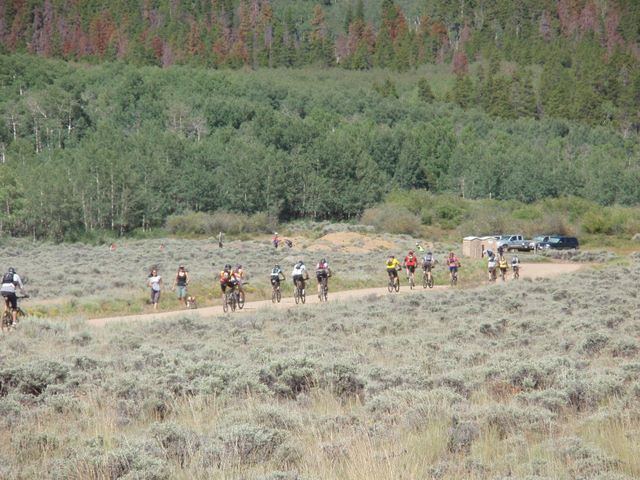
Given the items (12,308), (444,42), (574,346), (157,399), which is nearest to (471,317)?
(574,346)

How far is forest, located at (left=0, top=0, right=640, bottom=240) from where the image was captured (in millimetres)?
92438

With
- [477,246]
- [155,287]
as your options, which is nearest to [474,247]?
[477,246]

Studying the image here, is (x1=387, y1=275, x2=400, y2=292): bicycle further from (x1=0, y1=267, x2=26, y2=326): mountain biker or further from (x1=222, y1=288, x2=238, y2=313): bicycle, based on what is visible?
(x1=0, y1=267, x2=26, y2=326): mountain biker

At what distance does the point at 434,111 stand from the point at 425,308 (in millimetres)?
119437

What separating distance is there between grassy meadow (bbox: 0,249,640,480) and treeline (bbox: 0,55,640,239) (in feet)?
224

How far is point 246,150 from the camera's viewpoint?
326 feet

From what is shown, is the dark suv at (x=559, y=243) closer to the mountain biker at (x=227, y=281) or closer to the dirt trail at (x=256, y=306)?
the dirt trail at (x=256, y=306)

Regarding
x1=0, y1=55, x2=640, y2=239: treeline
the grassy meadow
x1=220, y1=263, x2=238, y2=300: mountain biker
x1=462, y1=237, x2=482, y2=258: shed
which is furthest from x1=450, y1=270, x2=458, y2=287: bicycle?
x1=0, y1=55, x2=640, y2=239: treeline

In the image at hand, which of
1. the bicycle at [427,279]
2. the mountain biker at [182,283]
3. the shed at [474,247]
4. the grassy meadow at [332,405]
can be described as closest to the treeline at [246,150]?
the shed at [474,247]

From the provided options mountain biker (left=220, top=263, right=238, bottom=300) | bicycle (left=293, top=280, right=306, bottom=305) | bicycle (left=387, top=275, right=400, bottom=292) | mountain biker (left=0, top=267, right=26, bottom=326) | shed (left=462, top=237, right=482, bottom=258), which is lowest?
shed (left=462, top=237, right=482, bottom=258)

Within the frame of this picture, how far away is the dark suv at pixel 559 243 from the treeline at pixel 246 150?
30765mm

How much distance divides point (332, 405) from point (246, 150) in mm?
90647

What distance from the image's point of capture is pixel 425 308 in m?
25.1

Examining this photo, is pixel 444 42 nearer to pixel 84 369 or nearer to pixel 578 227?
pixel 578 227
